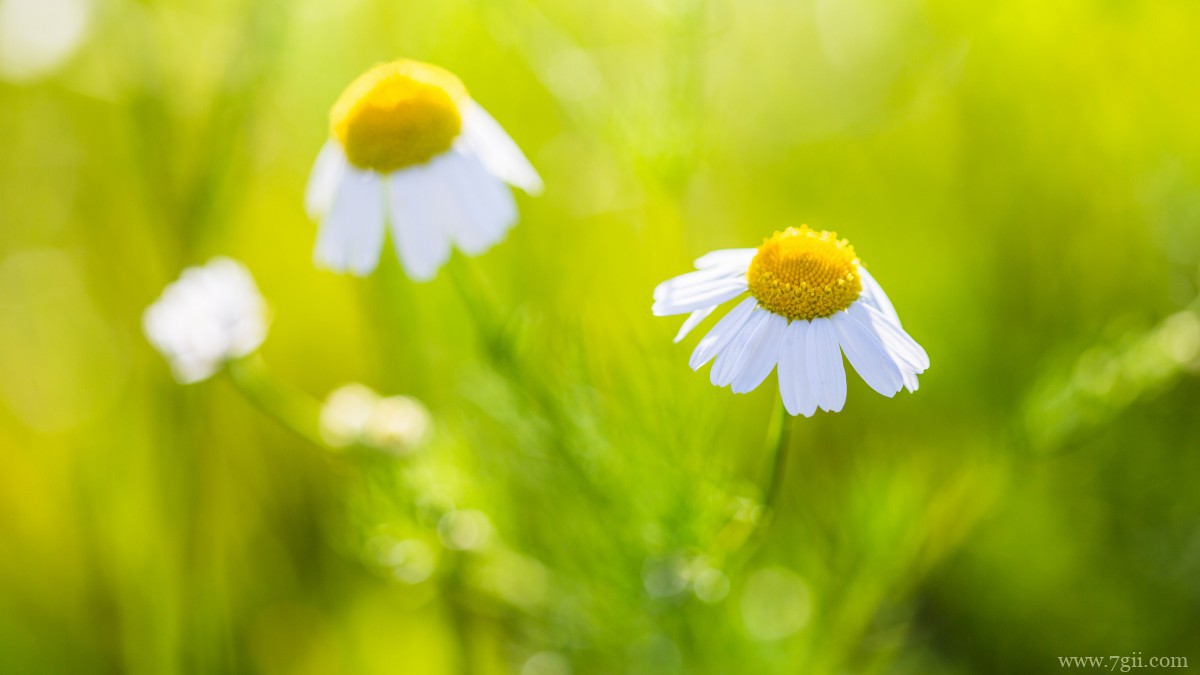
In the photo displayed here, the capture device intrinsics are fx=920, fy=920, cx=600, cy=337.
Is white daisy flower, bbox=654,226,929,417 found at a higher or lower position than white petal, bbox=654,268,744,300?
lower

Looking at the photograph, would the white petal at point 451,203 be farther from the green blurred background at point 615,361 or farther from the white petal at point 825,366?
the white petal at point 825,366

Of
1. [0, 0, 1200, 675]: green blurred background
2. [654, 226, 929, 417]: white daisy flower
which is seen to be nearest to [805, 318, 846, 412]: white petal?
[654, 226, 929, 417]: white daisy flower

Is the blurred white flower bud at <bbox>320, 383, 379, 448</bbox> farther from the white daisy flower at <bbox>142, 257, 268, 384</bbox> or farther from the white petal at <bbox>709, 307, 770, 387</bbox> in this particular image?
the white petal at <bbox>709, 307, 770, 387</bbox>

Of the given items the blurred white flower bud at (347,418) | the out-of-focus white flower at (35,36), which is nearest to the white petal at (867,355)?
the blurred white flower bud at (347,418)

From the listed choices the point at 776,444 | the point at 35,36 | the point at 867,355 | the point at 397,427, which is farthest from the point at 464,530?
the point at 35,36

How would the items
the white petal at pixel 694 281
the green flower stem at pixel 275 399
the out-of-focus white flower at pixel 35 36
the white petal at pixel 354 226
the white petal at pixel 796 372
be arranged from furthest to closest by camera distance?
the out-of-focus white flower at pixel 35 36
the green flower stem at pixel 275 399
the white petal at pixel 354 226
the white petal at pixel 694 281
the white petal at pixel 796 372

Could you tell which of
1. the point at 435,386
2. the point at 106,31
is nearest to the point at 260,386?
the point at 435,386
